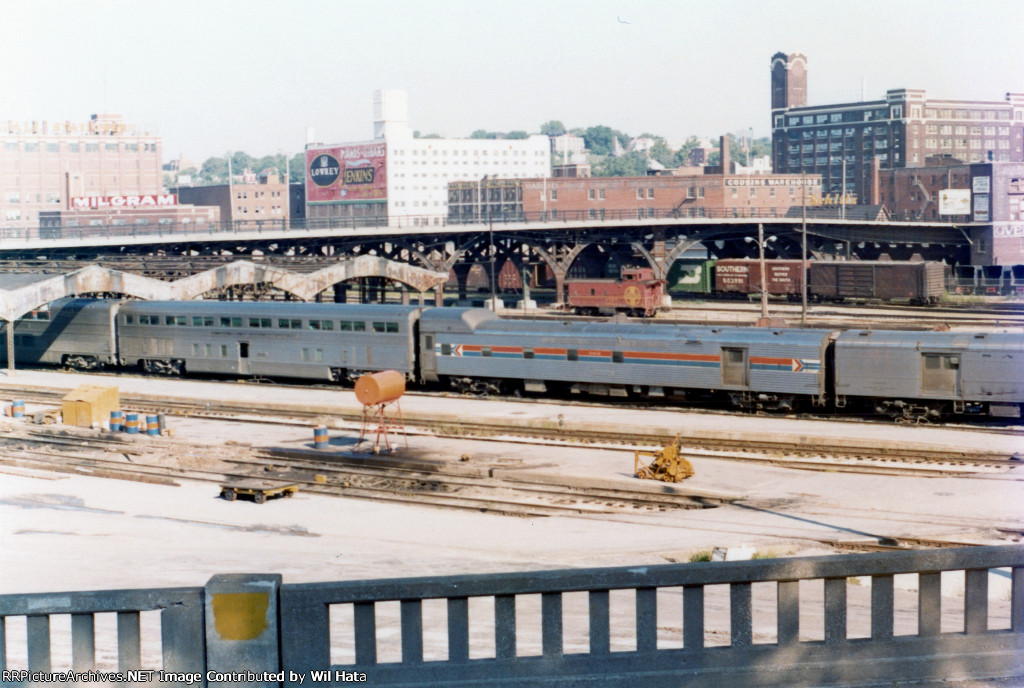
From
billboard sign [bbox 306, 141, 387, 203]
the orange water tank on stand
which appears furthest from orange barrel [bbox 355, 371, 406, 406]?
billboard sign [bbox 306, 141, 387, 203]

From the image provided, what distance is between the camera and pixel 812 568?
671 centimetres

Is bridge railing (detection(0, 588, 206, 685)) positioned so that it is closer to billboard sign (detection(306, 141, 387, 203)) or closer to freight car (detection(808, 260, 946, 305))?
freight car (detection(808, 260, 946, 305))

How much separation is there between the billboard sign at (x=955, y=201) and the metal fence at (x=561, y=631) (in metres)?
120

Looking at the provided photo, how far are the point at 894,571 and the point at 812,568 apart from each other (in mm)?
557

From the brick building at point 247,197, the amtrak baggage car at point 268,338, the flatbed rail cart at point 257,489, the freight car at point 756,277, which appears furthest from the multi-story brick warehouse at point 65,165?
the flatbed rail cart at point 257,489

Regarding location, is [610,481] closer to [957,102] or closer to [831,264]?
[831,264]

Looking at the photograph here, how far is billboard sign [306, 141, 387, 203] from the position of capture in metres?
166

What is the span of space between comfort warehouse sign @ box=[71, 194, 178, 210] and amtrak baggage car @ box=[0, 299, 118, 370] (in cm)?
8501

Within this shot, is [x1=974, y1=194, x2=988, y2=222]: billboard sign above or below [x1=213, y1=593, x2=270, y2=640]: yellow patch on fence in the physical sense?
above

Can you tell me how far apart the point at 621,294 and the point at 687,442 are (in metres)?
45.5

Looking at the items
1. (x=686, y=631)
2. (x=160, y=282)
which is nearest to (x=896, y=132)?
(x=160, y=282)

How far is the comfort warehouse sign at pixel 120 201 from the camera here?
135 meters

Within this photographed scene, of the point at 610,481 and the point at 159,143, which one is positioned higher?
the point at 159,143

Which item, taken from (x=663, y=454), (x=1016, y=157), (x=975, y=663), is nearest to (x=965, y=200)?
(x=1016, y=157)
